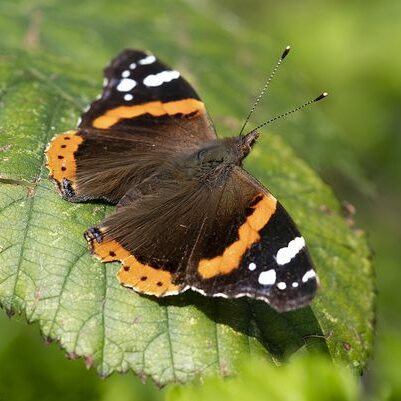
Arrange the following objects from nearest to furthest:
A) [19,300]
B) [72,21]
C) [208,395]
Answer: [208,395]
[19,300]
[72,21]

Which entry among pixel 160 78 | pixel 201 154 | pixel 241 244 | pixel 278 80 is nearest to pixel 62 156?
pixel 201 154

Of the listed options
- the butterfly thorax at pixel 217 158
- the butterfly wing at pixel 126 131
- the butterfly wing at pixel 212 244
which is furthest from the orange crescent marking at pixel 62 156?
the butterfly thorax at pixel 217 158

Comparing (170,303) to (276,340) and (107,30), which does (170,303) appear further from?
(107,30)

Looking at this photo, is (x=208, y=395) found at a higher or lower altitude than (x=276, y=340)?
higher

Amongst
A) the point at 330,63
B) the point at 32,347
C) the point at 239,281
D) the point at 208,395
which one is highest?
the point at 208,395

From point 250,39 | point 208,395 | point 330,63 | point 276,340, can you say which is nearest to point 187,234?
point 276,340

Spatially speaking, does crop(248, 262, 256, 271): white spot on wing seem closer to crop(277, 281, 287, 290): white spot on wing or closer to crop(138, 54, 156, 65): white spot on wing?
crop(277, 281, 287, 290): white spot on wing
